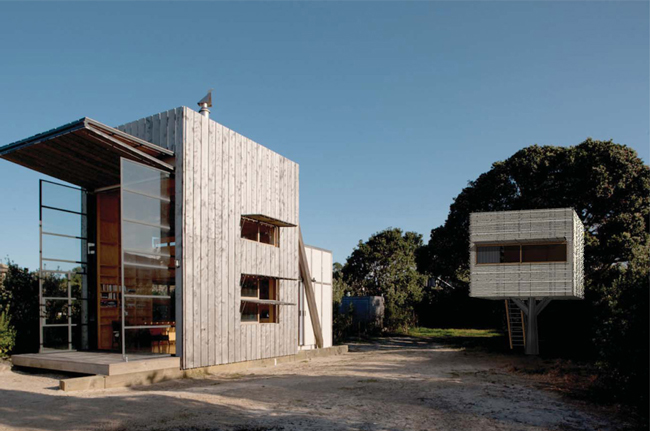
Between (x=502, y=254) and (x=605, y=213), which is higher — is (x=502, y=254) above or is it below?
below

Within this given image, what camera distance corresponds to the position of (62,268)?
1391 cm

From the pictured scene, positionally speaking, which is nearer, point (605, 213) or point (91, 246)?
point (91, 246)

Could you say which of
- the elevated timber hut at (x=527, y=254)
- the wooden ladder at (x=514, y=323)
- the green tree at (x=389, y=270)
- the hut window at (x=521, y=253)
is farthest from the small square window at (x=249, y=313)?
the green tree at (x=389, y=270)

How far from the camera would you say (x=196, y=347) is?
12.9m

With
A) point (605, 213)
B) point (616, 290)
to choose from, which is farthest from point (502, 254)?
point (605, 213)

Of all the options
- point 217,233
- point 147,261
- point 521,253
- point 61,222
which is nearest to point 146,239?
point 147,261

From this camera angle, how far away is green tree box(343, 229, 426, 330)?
3350 centimetres

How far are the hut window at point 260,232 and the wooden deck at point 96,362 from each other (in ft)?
14.4

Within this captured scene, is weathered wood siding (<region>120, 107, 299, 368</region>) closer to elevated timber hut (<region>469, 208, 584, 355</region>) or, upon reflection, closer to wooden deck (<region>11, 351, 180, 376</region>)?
wooden deck (<region>11, 351, 180, 376</region>)

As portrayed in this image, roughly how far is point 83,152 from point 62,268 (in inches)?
137

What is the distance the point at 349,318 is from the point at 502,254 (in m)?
10.9

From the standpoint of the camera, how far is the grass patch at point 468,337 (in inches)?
885

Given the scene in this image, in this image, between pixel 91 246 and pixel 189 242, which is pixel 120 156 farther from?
pixel 91 246

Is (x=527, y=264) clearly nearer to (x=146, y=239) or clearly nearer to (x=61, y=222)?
(x=146, y=239)
